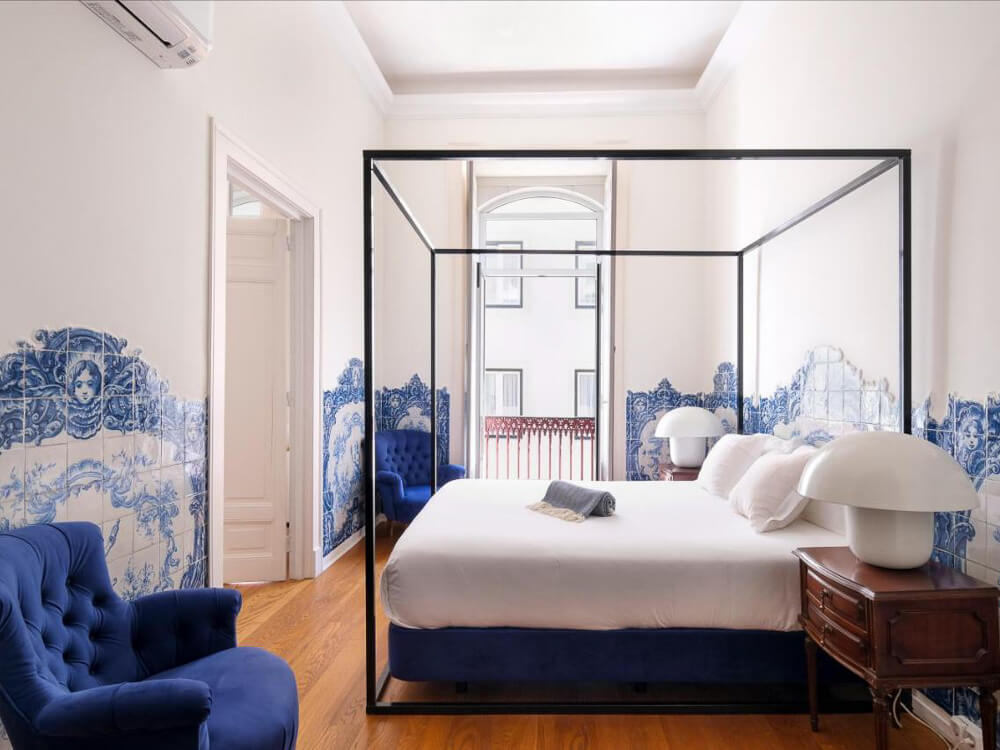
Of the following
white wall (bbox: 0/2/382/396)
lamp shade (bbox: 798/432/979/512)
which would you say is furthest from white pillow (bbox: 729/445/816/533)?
white wall (bbox: 0/2/382/396)

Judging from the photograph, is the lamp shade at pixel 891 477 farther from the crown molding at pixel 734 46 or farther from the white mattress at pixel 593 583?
the crown molding at pixel 734 46

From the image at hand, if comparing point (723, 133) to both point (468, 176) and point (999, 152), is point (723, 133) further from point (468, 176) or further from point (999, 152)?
point (999, 152)

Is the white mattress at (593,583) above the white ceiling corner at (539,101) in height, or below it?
below

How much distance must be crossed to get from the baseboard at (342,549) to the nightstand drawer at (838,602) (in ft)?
9.86

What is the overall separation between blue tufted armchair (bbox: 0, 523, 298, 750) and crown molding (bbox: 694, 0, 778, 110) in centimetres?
441

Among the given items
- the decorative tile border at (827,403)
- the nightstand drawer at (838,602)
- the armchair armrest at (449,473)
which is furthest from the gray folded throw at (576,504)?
the armchair armrest at (449,473)

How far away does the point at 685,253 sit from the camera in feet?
13.3

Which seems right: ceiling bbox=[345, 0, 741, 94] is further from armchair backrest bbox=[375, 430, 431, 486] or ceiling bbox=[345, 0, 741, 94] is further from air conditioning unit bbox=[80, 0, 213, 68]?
armchair backrest bbox=[375, 430, 431, 486]

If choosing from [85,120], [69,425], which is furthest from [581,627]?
[85,120]

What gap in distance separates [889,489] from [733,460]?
5.07ft

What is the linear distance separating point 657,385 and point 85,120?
4337 millimetres

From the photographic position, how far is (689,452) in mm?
4457

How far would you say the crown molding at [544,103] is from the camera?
5133 mm

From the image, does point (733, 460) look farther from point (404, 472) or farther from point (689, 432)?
point (404, 472)
